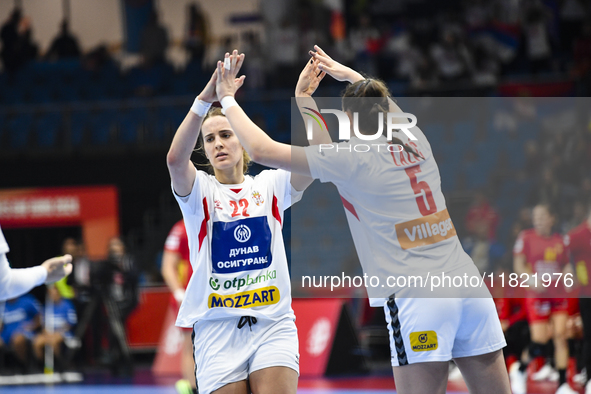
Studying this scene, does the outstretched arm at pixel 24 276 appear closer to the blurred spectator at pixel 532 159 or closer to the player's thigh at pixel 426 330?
the player's thigh at pixel 426 330

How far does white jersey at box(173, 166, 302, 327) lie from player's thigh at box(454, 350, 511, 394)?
3.23 feet

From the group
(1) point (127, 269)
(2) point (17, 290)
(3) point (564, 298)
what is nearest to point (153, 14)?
(1) point (127, 269)

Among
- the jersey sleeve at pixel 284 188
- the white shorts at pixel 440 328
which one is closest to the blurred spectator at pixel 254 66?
the jersey sleeve at pixel 284 188

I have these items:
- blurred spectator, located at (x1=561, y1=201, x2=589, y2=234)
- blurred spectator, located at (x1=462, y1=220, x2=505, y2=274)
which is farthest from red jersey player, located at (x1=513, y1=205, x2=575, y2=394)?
blurred spectator, located at (x1=462, y1=220, x2=505, y2=274)

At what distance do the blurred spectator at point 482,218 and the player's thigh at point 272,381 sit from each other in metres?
6.84

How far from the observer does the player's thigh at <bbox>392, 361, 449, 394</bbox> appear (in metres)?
3.19

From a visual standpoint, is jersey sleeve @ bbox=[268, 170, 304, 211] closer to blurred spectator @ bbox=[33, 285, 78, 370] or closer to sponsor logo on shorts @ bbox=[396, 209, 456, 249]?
sponsor logo on shorts @ bbox=[396, 209, 456, 249]

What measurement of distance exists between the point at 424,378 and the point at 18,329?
9534 mm

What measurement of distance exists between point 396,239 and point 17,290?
1954 mm

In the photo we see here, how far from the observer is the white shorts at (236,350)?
11.7 feet

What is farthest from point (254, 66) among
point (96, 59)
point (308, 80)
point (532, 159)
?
point (308, 80)

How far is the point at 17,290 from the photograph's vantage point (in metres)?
3.72

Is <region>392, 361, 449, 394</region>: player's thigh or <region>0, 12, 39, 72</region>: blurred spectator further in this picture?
<region>0, 12, 39, 72</region>: blurred spectator

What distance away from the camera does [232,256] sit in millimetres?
3697
